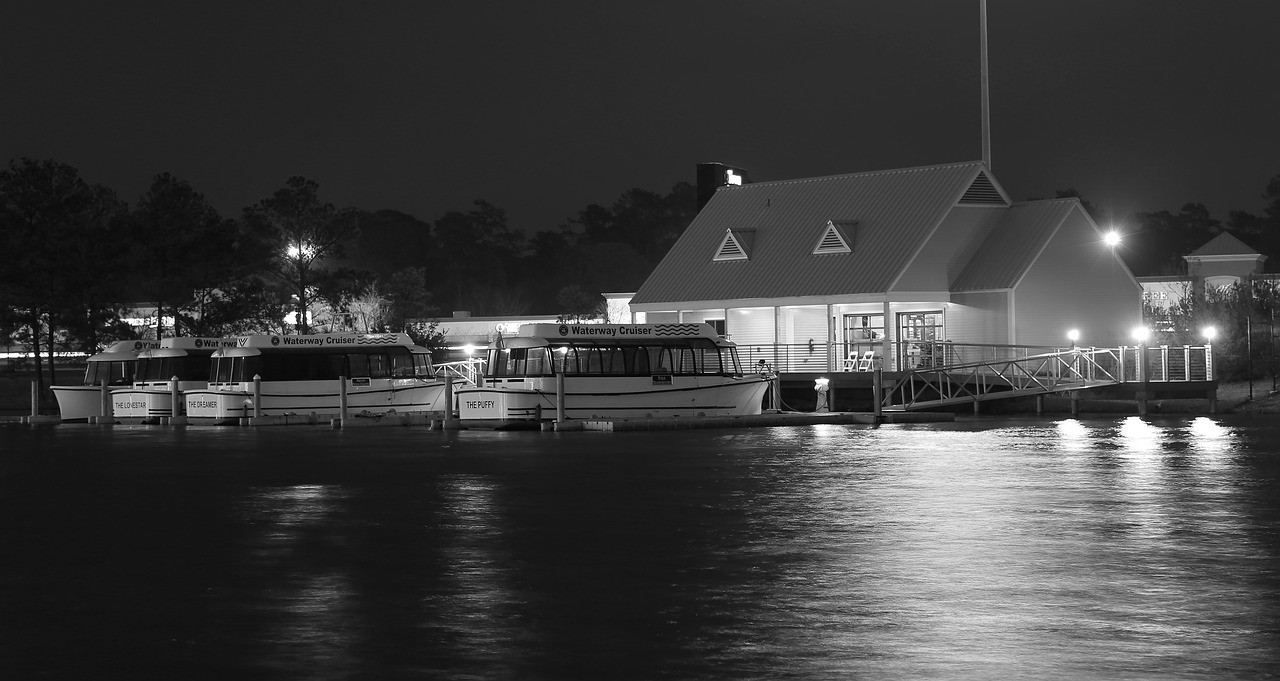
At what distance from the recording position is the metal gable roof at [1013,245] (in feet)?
162

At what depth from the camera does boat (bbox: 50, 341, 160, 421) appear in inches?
1839

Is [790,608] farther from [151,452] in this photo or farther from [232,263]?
[232,263]

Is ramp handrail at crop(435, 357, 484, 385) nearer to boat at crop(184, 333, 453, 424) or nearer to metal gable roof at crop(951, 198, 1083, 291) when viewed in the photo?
boat at crop(184, 333, 453, 424)

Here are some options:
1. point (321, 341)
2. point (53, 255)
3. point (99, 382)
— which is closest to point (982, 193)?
point (321, 341)

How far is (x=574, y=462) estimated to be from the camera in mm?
25375

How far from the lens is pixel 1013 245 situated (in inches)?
1996

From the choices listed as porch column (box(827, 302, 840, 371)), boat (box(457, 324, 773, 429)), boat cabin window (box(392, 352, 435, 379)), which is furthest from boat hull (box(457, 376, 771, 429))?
porch column (box(827, 302, 840, 371))

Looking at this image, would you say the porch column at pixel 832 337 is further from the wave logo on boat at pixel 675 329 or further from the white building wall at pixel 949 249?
the wave logo on boat at pixel 675 329

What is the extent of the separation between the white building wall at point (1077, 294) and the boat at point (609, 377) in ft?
42.5

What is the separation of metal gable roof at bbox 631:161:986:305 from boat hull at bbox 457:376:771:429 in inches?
422

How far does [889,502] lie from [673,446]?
487 inches

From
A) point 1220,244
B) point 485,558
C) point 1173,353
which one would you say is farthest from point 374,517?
point 1220,244

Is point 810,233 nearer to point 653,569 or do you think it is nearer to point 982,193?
point 982,193

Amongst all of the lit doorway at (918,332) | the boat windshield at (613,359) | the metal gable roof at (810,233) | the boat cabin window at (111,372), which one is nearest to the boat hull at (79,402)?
the boat cabin window at (111,372)
